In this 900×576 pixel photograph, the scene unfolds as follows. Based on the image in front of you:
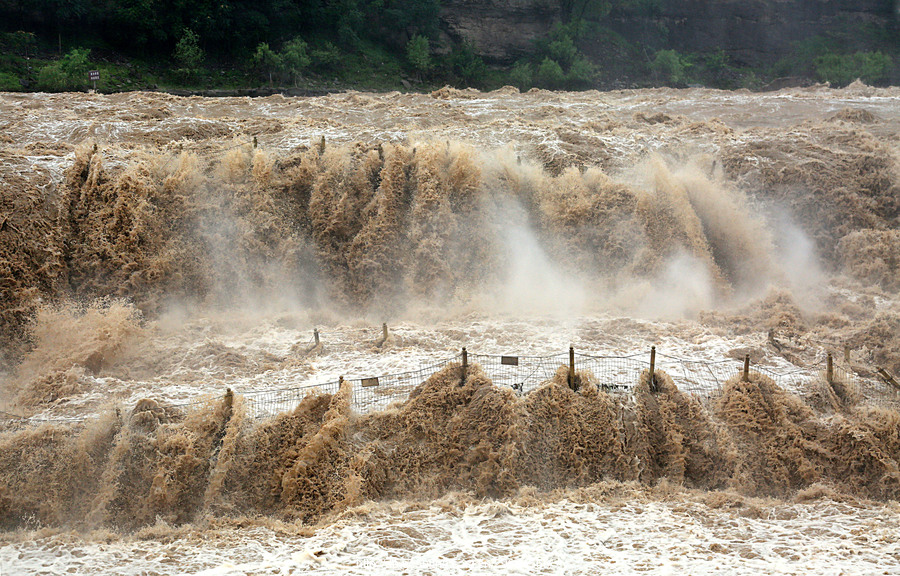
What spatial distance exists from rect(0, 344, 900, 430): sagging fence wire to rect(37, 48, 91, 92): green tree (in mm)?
16080

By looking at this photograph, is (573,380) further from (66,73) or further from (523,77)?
(523,77)

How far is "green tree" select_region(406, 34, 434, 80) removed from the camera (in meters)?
31.0

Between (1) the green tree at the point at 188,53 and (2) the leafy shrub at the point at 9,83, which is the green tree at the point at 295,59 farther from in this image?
(2) the leafy shrub at the point at 9,83

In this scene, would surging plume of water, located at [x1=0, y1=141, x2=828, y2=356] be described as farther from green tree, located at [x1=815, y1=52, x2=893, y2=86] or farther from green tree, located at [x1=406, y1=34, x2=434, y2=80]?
green tree, located at [x1=815, y1=52, x2=893, y2=86]

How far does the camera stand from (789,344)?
12133 mm

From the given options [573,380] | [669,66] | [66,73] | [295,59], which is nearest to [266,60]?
[295,59]

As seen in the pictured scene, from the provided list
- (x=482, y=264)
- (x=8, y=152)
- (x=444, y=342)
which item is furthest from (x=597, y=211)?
(x=8, y=152)

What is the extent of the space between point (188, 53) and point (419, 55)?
9.00 meters

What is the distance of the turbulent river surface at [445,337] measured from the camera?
28.9 feet

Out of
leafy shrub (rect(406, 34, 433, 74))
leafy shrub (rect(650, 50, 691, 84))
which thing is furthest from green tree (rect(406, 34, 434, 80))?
leafy shrub (rect(650, 50, 691, 84))

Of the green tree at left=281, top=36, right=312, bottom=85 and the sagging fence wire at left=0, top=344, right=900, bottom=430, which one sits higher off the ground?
the green tree at left=281, top=36, right=312, bottom=85

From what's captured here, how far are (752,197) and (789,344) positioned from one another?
4707 mm

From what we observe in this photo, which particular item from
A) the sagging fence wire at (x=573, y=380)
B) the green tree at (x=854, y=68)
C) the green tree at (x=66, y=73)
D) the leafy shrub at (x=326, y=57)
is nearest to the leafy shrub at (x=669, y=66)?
the green tree at (x=854, y=68)

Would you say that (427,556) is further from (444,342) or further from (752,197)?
(752,197)
